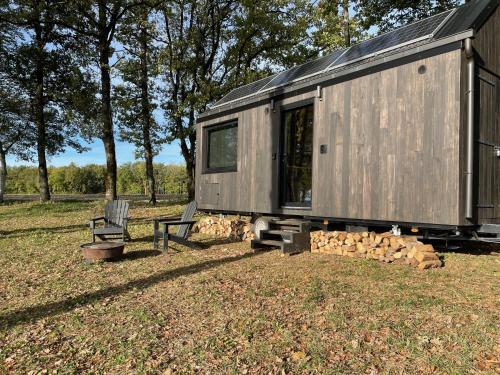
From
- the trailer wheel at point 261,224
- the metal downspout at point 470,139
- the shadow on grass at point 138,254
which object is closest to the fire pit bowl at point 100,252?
the shadow on grass at point 138,254

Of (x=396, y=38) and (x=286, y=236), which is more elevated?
(x=396, y=38)

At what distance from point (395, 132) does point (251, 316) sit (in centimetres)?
353

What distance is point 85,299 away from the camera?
4.55 metres

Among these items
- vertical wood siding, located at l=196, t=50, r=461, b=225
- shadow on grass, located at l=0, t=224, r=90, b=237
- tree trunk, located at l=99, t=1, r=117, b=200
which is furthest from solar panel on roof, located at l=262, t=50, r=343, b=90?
tree trunk, located at l=99, t=1, r=117, b=200

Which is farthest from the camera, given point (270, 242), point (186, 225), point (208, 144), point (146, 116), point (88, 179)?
point (88, 179)

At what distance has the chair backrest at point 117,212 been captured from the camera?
797cm

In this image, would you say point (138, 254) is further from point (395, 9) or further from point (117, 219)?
point (395, 9)

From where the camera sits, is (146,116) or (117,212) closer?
(117,212)

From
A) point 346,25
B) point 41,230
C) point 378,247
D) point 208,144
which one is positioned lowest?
point 41,230

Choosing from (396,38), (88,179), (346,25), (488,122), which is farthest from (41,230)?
(88,179)

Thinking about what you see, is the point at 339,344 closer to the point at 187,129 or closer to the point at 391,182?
the point at 391,182

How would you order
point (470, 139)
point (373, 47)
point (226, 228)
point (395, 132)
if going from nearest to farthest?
point (470, 139) < point (395, 132) < point (373, 47) < point (226, 228)

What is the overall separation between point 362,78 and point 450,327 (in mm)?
4072

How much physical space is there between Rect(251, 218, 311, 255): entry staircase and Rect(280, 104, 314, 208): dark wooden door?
Answer: 52 centimetres
